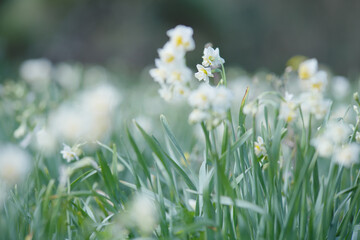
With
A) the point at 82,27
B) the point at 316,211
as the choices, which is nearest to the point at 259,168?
the point at 316,211

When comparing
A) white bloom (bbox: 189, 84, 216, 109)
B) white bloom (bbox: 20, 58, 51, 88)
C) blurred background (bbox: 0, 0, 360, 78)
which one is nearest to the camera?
white bloom (bbox: 189, 84, 216, 109)

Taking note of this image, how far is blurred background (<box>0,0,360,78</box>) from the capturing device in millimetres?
6332

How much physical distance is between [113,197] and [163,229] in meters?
0.21

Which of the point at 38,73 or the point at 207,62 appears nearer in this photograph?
the point at 207,62

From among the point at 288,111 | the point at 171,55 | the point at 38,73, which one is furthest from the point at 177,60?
the point at 38,73

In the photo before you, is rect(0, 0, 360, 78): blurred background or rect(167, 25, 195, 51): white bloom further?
rect(0, 0, 360, 78): blurred background

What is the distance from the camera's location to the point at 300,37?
770cm

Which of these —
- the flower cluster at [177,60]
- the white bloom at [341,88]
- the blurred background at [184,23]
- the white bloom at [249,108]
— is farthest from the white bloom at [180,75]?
the blurred background at [184,23]

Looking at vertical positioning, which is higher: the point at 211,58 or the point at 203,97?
the point at 211,58

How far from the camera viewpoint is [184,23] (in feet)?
22.7

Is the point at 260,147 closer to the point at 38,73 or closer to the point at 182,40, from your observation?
the point at 182,40

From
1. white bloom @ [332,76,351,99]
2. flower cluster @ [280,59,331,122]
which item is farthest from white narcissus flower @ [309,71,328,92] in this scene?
white bloom @ [332,76,351,99]

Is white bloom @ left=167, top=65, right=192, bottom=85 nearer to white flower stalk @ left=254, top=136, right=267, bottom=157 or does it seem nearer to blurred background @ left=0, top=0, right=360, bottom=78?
white flower stalk @ left=254, top=136, right=267, bottom=157

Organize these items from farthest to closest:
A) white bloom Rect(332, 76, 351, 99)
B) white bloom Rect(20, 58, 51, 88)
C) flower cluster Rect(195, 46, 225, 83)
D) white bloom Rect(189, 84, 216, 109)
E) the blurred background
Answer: the blurred background → white bloom Rect(20, 58, 51, 88) → white bloom Rect(332, 76, 351, 99) → flower cluster Rect(195, 46, 225, 83) → white bloom Rect(189, 84, 216, 109)
